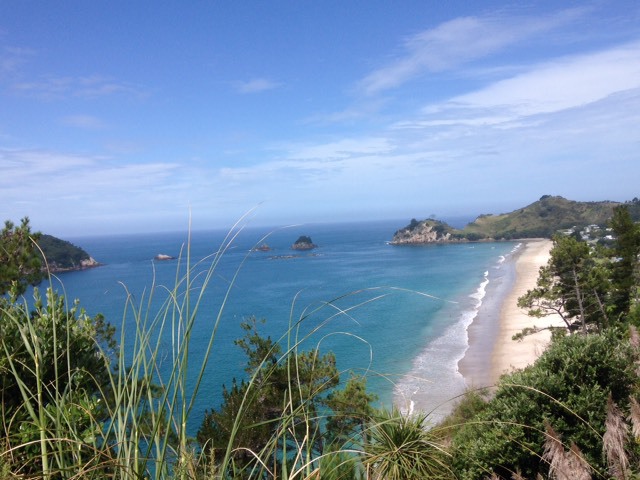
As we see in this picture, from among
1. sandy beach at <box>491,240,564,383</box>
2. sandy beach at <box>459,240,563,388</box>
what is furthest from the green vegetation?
sandy beach at <box>491,240,564,383</box>

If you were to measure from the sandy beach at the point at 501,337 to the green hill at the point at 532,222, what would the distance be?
5063 centimetres

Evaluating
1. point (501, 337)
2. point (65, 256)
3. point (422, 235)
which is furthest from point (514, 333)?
point (422, 235)

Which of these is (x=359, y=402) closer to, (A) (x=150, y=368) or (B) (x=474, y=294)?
(A) (x=150, y=368)

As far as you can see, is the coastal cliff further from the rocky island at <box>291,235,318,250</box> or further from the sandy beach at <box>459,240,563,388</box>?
the sandy beach at <box>459,240,563,388</box>

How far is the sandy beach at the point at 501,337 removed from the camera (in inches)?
917

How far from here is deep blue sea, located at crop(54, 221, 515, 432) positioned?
14473 millimetres

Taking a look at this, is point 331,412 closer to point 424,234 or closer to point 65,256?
point 65,256

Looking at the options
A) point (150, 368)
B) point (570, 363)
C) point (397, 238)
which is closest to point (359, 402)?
point (570, 363)

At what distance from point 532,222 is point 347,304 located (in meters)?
79.5

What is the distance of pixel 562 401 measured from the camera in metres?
7.38

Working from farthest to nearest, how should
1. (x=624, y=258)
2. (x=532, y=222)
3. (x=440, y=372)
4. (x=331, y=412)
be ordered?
(x=532, y=222) → (x=440, y=372) → (x=624, y=258) → (x=331, y=412)

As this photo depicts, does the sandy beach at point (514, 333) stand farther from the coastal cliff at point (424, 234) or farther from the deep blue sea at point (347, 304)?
the coastal cliff at point (424, 234)

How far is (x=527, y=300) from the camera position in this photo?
738 inches

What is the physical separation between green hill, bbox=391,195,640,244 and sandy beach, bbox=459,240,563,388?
1993 inches
